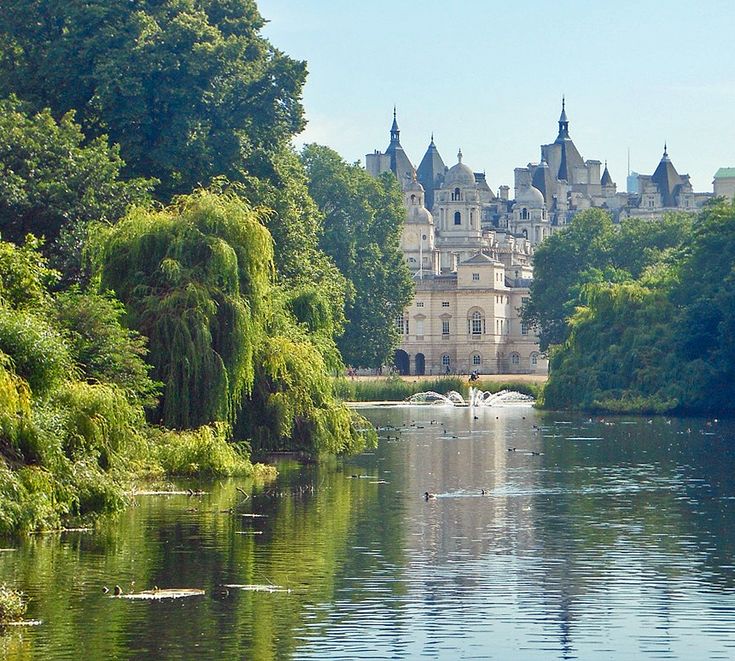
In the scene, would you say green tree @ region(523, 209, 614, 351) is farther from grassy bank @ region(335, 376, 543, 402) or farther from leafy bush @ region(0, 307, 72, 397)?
leafy bush @ region(0, 307, 72, 397)

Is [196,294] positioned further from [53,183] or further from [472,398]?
[472,398]

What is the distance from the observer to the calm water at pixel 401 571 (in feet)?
68.8

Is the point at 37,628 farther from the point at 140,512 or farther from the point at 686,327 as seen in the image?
the point at 686,327

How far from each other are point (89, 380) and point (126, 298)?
16.1 feet

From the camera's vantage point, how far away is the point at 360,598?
942 inches

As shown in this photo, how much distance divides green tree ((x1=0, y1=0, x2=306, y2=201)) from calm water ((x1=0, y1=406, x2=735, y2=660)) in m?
13.4

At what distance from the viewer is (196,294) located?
127 feet

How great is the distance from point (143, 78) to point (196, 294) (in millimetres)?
14279

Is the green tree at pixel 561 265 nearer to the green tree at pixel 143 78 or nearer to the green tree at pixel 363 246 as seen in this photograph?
the green tree at pixel 363 246

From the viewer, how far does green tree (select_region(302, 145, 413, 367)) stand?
105250mm

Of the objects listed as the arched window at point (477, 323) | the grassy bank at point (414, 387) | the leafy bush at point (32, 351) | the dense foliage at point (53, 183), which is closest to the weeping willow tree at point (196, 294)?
the dense foliage at point (53, 183)

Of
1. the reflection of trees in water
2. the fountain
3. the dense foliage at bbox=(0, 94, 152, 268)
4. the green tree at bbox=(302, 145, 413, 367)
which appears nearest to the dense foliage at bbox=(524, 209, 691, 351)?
the green tree at bbox=(302, 145, 413, 367)

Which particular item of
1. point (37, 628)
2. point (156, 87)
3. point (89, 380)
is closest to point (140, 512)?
point (89, 380)

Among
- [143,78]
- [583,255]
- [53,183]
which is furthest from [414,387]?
[53,183]
